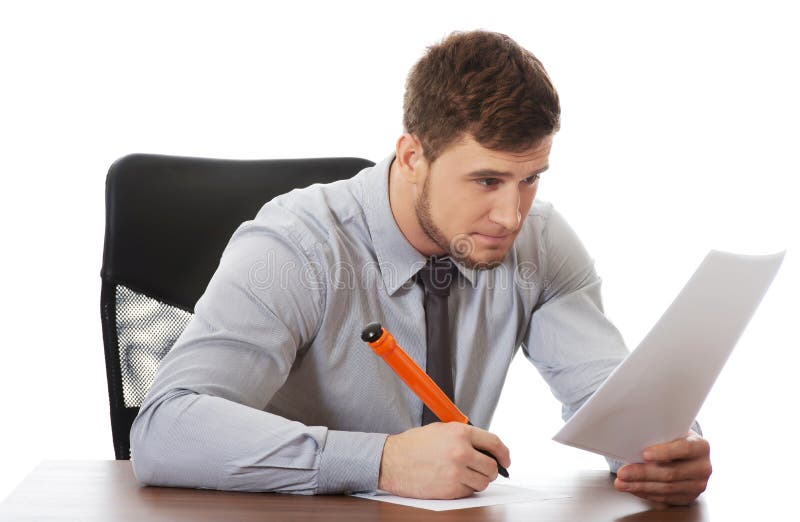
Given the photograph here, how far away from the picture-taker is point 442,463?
1133mm

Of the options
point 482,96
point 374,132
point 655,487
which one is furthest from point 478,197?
point 374,132

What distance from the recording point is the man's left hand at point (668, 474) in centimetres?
119

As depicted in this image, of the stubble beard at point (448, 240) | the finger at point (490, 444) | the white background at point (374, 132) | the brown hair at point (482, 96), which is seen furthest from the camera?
the white background at point (374, 132)

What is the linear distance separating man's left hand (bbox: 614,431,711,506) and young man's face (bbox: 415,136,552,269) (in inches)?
15.6

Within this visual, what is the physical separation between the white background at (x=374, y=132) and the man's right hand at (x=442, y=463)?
5.35 ft

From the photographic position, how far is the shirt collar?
1553 mm

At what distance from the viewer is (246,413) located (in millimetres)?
1218

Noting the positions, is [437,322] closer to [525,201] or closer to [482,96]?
[525,201]

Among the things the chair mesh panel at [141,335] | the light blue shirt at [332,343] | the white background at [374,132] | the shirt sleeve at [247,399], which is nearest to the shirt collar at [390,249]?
the light blue shirt at [332,343]

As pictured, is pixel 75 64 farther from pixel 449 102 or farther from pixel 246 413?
pixel 246 413

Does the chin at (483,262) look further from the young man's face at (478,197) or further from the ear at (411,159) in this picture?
the ear at (411,159)

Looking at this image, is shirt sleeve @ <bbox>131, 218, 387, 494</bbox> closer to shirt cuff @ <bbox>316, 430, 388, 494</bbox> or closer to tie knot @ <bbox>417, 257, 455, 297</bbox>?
shirt cuff @ <bbox>316, 430, 388, 494</bbox>

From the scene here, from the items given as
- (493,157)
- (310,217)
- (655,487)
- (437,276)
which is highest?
(493,157)

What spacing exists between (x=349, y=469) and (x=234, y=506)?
15 centimetres
